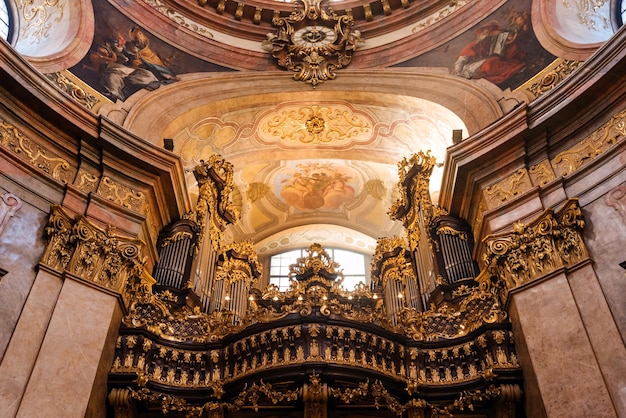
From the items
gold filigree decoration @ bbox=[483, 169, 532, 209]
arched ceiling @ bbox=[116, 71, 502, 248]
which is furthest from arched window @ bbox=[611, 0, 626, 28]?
gold filigree decoration @ bbox=[483, 169, 532, 209]

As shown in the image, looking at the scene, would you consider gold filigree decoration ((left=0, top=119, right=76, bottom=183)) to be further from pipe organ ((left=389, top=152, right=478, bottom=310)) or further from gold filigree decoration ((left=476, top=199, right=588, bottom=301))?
gold filigree decoration ((left=476, top=199, right=588, bottom=301))

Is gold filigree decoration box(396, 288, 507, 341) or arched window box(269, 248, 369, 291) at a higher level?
arched window box(269, 248, 369, 291)

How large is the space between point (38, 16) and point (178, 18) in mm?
3386

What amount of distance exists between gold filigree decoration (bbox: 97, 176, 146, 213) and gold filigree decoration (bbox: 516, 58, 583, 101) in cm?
716

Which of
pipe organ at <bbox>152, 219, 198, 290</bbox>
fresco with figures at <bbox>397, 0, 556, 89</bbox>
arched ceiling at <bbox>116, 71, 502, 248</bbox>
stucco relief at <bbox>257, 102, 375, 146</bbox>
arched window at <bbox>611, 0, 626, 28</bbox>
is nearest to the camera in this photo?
pipe organ at <bbox>152, 219, 198, 290</bbox>

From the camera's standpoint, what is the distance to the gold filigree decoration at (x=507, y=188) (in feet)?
29.9

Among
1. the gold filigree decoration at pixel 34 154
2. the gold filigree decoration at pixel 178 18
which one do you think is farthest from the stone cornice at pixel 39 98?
the gold filigree decoration at pixel 178 18

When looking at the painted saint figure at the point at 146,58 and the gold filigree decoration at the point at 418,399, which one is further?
the painted saint figure at the point at 146,58

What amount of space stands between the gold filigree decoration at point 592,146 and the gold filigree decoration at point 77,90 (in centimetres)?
802

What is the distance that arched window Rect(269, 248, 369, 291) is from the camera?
56.6 feet

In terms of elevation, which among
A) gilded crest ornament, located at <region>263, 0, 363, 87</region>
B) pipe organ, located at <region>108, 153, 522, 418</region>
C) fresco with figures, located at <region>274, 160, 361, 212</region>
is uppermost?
gilded crest ornament, located at <region>263, 0, 363, 87</region>

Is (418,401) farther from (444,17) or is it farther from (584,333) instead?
(444,17)

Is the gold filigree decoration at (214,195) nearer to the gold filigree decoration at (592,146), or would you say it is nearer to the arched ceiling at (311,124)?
the arched ceiling at (311,124)

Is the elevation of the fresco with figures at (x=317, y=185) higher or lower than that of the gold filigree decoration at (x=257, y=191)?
higher
